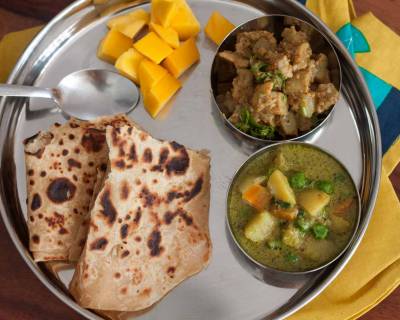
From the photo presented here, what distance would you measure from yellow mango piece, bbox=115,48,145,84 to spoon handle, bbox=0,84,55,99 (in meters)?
0.36

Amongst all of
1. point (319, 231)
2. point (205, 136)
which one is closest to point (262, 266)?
point (319, 231)

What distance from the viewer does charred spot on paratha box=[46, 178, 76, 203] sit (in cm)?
257

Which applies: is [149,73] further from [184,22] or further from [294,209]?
[294,209]

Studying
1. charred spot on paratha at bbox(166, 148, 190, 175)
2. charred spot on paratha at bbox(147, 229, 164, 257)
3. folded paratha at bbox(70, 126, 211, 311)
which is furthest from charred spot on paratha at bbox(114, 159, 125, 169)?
charred spot on paratha at bbox(147, 229, 164, 257)

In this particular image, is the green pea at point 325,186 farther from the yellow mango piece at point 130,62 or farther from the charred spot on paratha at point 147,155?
the yellow mango piece at point 130,62

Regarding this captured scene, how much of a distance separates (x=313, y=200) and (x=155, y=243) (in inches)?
28.9

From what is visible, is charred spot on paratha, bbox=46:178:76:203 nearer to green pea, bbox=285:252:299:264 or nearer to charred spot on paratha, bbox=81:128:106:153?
charred spot on paratha, bbox=81:128:106:153

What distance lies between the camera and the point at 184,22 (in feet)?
9.41

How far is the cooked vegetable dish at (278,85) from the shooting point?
2.61 meters

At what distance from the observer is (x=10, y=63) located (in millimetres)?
3059

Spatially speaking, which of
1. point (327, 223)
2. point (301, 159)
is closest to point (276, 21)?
point (301, 159)

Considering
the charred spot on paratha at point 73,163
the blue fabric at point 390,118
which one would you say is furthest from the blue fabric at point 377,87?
the charred spot on paratha at point 73,163

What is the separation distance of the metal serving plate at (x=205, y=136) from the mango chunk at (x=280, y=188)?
0.34 m

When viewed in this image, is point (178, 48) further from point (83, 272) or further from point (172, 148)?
point (83, 272)
